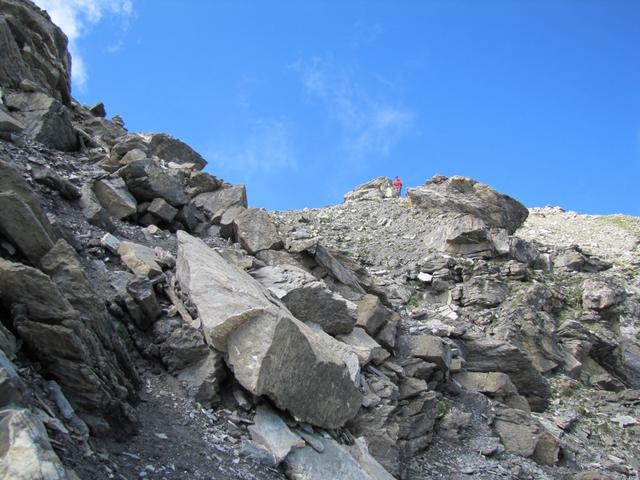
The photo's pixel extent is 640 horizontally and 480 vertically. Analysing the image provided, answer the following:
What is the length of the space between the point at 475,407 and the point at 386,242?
14041mm

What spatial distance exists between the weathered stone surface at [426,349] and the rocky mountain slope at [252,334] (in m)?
0.07

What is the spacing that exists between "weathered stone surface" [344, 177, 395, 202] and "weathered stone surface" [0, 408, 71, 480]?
34900mm

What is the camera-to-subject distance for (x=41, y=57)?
22.3 meters

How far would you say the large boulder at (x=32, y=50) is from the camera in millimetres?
19297

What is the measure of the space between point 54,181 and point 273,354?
325 inches

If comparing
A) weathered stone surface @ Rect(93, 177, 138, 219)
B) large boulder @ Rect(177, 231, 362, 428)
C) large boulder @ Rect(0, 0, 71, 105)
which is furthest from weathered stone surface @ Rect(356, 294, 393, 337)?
large boulder @ Rect(0, 0, 71, 105)

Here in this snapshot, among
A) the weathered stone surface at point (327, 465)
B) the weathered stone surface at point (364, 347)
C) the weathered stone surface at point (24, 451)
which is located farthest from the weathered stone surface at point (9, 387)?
the weathered stone surface at point (364, 347)

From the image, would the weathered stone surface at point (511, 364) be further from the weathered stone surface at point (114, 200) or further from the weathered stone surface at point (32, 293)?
the weathered stone surface at point (32, 293)

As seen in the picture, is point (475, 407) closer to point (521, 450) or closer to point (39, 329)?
point (521, 450)

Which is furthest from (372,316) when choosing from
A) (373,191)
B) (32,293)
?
(373,191)

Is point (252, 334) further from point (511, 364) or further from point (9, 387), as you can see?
point (511, 364)

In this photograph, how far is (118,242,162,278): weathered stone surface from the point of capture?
460 inches

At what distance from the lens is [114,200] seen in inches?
603

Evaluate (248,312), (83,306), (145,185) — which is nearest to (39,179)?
(145,185)
